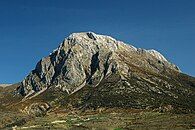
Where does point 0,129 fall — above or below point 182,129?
above

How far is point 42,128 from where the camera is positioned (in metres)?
166

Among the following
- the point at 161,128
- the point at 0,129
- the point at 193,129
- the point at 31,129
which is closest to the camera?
→ the point at 193,129

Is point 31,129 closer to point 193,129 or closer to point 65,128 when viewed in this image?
point 65,128

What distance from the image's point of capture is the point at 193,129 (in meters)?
134

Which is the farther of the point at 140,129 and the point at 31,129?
the point at 31,129

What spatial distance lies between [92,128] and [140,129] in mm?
19479

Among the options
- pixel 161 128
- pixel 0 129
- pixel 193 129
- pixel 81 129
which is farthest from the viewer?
pixel 0 129

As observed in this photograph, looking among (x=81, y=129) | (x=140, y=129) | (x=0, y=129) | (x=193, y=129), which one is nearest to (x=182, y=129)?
(x=193, y=129)

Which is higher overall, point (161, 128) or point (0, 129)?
point (0, 129)

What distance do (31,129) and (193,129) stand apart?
63594 millimetres

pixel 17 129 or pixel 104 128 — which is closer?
pixel 104 128

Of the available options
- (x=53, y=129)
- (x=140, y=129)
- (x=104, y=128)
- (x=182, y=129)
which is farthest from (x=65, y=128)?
(x=182, y=129)

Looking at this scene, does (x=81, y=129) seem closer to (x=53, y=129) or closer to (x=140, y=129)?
(x=53, y=129)

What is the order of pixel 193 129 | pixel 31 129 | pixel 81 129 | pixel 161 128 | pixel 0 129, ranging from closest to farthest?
pixel 193 129 → pixel 161 128 → pixel 81 129 → pixel 31 129 → pixel 0 129
